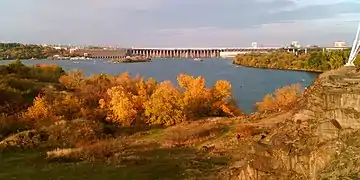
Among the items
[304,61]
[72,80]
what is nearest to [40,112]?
[72,80]

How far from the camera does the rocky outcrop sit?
8617 millimetres

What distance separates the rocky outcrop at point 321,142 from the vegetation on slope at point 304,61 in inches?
2910

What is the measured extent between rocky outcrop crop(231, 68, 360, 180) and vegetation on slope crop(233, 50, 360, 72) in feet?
242

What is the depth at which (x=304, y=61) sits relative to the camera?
346 feet

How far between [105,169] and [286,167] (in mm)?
9959

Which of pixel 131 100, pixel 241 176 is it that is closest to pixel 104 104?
pixel 131 100

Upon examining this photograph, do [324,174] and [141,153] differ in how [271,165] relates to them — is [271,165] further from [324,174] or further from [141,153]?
[141,153]

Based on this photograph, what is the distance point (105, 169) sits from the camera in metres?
17.9

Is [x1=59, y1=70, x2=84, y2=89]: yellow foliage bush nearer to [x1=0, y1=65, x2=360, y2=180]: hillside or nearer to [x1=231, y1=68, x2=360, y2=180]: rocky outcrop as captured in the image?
[x1=0, y1=65, x2=360, y2=180]: hillside

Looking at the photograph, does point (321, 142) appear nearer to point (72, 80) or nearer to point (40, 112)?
point (40, 112)

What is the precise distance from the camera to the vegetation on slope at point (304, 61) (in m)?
90.1

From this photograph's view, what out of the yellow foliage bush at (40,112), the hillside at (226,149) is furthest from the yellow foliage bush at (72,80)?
the hillside at (226,149)

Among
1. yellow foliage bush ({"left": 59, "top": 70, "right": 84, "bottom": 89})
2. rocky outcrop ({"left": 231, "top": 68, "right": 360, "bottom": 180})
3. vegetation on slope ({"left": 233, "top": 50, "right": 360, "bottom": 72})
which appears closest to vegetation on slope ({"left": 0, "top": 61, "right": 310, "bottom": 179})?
yellow foliage bush ({"left": 59, "top": 70, "right": 84, "bottom": 89})

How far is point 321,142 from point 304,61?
3937 inches
